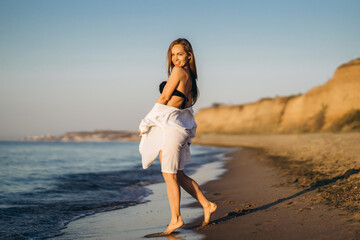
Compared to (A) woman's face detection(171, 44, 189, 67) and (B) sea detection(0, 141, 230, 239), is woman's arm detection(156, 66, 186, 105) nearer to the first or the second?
(A) woman's face detection(171, 44, 189, 67)

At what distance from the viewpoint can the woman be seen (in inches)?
114

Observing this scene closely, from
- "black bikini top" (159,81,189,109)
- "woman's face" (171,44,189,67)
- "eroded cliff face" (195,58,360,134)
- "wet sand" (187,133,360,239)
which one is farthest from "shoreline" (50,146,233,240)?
"eroded cliff face" (195,58,360,134)

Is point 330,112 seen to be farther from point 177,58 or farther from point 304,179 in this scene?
point 177,58

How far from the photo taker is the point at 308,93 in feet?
119

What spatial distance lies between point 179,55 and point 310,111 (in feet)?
113

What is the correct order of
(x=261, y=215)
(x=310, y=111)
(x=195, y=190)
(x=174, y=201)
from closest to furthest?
(x=174, y=201) < (x=195, y=190) < (x=261, y=215) < (x=310, y=111)

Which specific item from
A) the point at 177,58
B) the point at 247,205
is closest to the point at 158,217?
the point at 247,205

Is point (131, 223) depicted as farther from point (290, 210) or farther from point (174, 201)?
point (290, 210)

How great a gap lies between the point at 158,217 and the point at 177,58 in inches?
74.0

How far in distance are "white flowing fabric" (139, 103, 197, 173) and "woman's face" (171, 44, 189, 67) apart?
0.43 metres

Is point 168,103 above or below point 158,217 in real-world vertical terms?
above

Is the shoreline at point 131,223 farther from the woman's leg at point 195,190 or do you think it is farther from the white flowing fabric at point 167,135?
the white flowing fabric at point 167,135

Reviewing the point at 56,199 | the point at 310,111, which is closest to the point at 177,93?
the point at 56,199

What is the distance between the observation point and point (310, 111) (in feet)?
114
